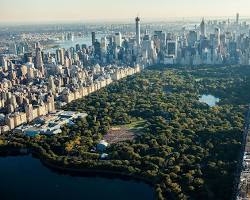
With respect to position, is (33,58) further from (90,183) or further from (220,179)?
(220,179)

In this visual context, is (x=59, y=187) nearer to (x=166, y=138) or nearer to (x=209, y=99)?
(x=166, y=138)

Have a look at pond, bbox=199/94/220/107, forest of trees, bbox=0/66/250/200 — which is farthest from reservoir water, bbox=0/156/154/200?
pond, bbox=199/94/220/107

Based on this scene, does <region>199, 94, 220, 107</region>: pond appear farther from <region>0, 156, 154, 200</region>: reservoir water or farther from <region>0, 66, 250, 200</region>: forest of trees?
<region>0, 156, 154, 200</region>: reservoir water

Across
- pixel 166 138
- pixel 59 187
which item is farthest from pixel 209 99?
pixel 59 187

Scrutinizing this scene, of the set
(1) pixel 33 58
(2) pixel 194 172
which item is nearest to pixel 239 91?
(2) pixel 194 172

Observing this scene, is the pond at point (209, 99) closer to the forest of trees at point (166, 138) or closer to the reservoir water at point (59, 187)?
the forest of trees at point (166, 138)
